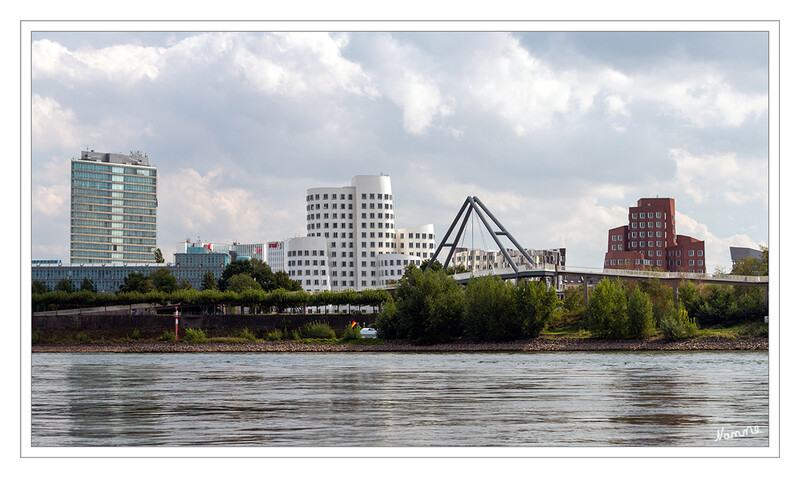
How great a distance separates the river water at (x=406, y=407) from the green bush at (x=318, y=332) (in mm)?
38630

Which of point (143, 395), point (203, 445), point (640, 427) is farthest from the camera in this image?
point (143, 395)

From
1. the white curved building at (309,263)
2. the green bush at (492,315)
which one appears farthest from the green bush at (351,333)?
the white curved building at (309,263)

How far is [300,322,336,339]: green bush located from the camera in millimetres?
83963

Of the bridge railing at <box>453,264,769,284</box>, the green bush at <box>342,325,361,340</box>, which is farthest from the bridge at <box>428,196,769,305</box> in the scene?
the green bush at <box>342,325,361,340</box>

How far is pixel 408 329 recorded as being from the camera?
76.3 m

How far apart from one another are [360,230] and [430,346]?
344 ft

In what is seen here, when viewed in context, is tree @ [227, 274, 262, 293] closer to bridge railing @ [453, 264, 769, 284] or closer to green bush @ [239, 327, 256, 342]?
bridge railing @ [453, 264, 769, 284]

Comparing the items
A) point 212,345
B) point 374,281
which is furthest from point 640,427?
point 374,281

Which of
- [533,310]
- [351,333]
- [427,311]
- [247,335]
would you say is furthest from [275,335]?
[533,310]

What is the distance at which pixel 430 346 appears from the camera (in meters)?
74.0

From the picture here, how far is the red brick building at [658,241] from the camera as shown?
166 meters

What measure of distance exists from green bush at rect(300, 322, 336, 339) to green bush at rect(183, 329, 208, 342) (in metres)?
9.01
